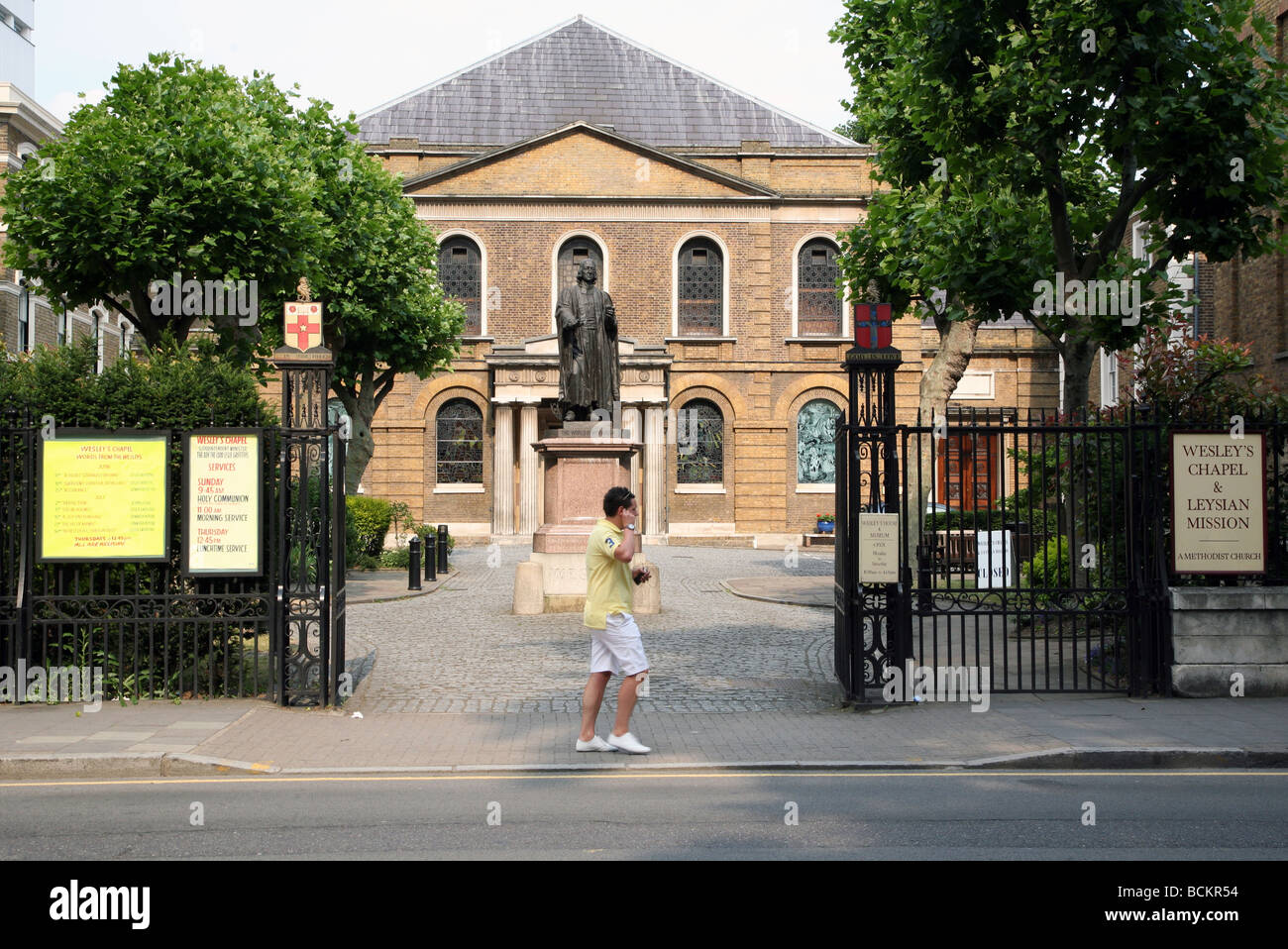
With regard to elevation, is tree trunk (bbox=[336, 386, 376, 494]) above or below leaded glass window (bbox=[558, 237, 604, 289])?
below

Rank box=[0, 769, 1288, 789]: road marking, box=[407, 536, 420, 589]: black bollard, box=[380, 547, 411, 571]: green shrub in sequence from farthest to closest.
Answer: box=[380, 547, 411, 571]: green shrub, box=[407, 536, 420, 589]: black bollard, box=[0, 769, 1288, 789]: road marking

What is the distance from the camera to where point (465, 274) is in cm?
3744

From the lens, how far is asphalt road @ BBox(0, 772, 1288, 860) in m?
5.81

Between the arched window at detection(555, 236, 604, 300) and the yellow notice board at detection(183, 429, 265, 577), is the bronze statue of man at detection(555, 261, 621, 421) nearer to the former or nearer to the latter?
the yellow notice board at detection(183, 429, 265, 577)

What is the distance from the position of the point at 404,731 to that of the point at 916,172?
10.1 meters

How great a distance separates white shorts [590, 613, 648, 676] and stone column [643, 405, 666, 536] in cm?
2771

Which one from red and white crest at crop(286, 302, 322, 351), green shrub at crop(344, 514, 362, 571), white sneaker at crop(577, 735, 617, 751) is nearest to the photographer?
white sneaker at crop(577, 735, 617, 751)

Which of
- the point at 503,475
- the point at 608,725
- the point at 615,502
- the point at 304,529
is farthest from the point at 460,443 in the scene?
the point at 615,502

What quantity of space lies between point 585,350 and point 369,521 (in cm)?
1142

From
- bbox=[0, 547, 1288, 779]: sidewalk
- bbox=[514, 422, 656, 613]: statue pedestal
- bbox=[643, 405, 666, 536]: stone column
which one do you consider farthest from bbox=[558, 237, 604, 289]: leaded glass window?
bbox=[0, 547, 1288, 779]: sidewalk

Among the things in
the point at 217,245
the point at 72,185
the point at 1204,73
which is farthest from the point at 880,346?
the point at 72,185

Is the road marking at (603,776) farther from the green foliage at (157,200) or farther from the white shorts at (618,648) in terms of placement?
the green foliage at (157,200)

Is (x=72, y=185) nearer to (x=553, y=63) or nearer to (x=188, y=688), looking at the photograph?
(x=188, y=688)

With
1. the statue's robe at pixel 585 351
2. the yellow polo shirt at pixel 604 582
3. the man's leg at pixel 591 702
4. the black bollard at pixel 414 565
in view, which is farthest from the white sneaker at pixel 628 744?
the black bollard at pixel 414 565
